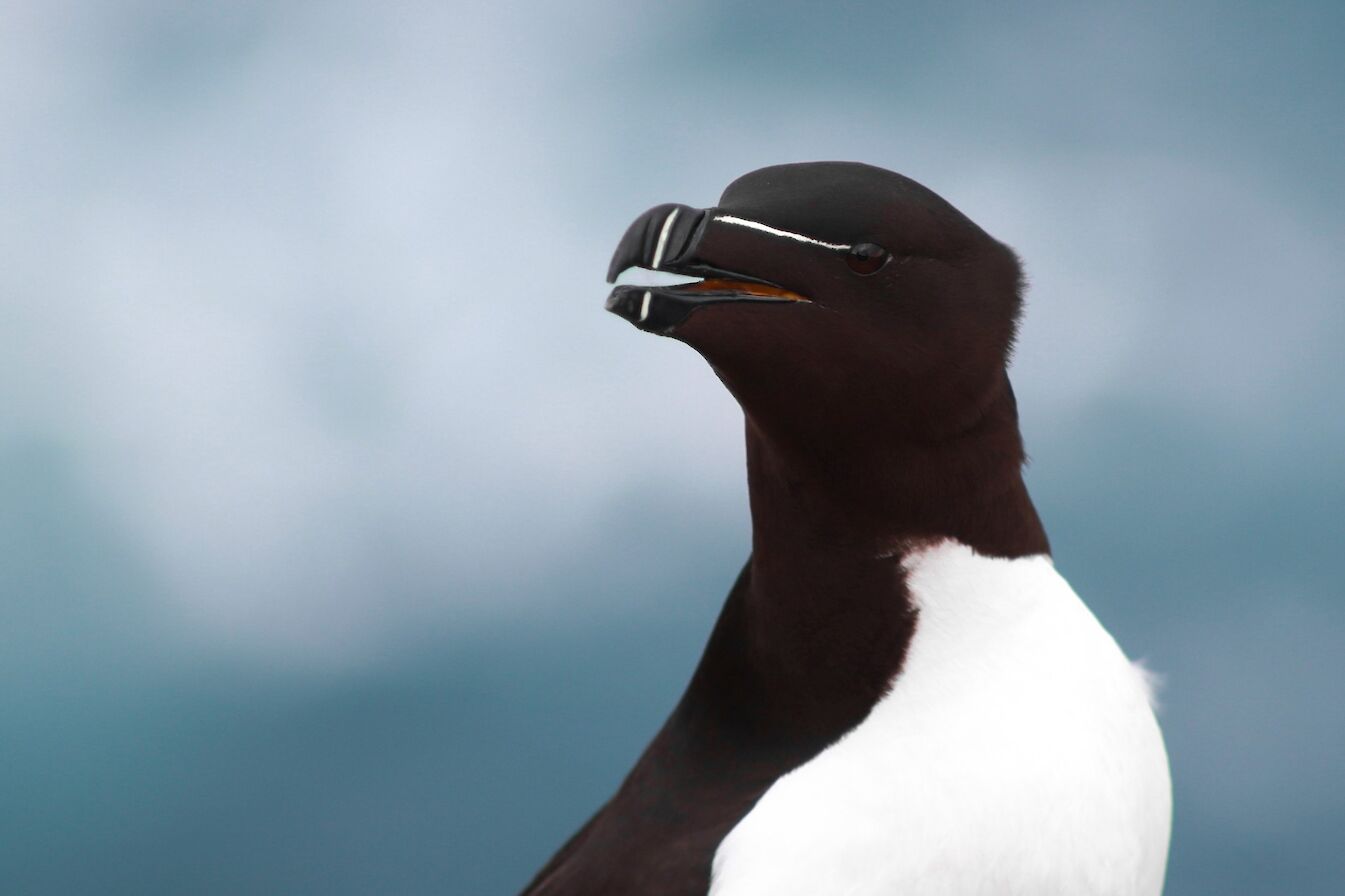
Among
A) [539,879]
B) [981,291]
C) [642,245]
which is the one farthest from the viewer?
[539,879]

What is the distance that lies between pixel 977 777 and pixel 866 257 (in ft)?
3.26

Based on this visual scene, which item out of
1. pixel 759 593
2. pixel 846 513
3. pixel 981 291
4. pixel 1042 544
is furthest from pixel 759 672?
pixel 981 291

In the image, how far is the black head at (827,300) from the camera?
9.29 ft

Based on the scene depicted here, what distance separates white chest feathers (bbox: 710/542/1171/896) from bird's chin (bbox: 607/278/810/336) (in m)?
0.68

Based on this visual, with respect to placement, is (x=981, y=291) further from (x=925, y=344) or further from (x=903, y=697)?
(x=903, y=697)

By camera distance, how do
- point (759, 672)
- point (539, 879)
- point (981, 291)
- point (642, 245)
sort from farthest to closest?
1. point (539, 879)
2. point (759, 672)
3. point (981, 291)
4. point (642, 245)

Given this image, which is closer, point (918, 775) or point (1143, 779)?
point (918, 775)

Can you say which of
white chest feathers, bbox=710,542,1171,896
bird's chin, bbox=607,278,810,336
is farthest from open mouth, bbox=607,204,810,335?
white chest feathers, bbox=710,542,1171,896

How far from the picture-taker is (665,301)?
9.18ft

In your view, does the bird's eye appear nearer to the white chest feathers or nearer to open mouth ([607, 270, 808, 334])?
open mouth ([607, 270, 808, 334])

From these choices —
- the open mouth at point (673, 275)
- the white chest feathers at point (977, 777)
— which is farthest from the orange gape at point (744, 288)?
the white chest feathers at point (977, 777)

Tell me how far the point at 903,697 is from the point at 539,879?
115 cm

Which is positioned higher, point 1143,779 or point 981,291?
point 981,291

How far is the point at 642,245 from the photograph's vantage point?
284 centimetres
